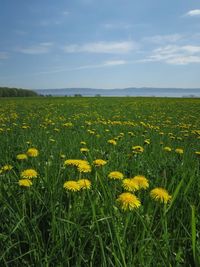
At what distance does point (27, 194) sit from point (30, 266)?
701 mm

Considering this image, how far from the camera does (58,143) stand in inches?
177

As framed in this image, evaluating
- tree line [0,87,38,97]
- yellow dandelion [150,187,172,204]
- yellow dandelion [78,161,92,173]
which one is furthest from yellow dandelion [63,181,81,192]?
tree line [0,87,38,97]

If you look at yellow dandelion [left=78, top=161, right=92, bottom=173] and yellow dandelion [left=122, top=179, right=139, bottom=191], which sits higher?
yellow dandelion [left=78, top=161, right=92, bottom=173]

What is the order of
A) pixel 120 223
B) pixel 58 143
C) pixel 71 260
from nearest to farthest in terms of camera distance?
pixel 71 260 < pixel 120 223 < pixel 58 143

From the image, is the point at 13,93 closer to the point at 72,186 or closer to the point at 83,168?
the point at 83,168

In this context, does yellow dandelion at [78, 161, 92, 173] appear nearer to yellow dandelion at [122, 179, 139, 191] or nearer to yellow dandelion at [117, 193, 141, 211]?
yellow dandelion at [122, 179, 139, 191]

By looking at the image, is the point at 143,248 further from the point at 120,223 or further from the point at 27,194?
the point at 27,194

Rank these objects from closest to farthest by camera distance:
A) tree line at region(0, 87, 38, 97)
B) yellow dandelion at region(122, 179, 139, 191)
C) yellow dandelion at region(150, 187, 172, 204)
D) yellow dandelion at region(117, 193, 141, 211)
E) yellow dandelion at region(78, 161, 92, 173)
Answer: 1. yellow dandelion at region(117, 193, 141, 211)
2. yellow dandelion at region(150, 187, 172, 204)
3. yellow dandelion at region(122, 179, 139, 191)
4. yellow dandelion at region(78, 161, 92, 173)
5. tree line at region(0, 87, 38, 97)

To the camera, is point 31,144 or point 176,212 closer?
point 176,212

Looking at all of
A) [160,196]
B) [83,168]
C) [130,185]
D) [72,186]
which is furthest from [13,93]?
[160,196]

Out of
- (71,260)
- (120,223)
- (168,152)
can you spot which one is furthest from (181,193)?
(168,152)

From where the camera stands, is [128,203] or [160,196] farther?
[160,196]

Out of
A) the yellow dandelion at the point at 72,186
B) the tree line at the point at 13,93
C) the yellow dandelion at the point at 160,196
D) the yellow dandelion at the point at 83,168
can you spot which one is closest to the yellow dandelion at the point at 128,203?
the yellow dandelion at the point at 160,196

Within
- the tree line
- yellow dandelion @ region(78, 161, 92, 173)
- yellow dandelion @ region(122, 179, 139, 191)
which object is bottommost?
the tree line
